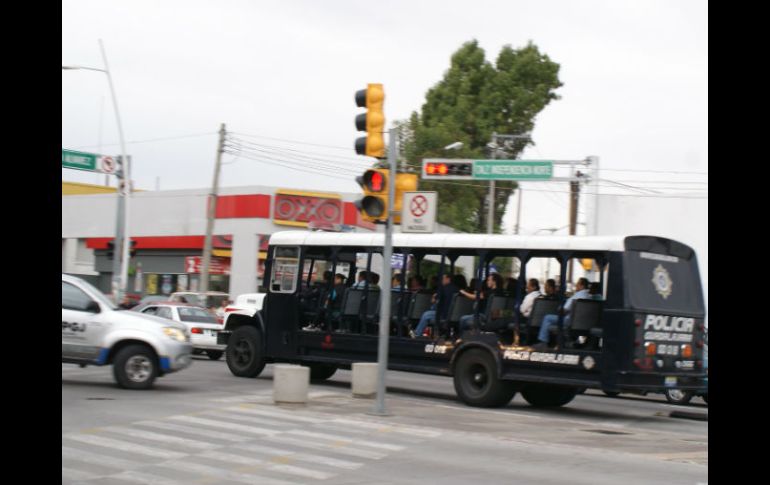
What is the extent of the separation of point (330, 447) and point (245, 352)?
915cm

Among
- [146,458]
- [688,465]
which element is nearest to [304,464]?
[146,458]

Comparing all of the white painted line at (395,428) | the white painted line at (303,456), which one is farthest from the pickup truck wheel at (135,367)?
the white painted line at (303,456)

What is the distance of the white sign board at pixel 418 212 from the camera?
14.8 meters

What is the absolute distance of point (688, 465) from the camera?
38.0 ft

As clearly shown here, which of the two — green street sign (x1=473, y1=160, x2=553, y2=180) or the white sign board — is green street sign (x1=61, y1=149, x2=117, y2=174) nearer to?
green street sign (x1=473, y1=160, x2=553, y2=180)

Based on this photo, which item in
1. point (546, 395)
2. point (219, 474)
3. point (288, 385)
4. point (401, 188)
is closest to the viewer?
point (219, 474)

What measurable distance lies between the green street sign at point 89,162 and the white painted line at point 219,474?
23.5 m

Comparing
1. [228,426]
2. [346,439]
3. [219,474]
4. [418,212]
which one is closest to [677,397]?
[418,212]

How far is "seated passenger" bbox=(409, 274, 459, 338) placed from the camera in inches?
720

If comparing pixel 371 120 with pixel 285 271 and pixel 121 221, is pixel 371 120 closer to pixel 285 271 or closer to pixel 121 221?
pixel 285 271

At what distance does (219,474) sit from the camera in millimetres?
9938

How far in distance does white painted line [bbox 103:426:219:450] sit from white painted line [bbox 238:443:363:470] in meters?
0.43
